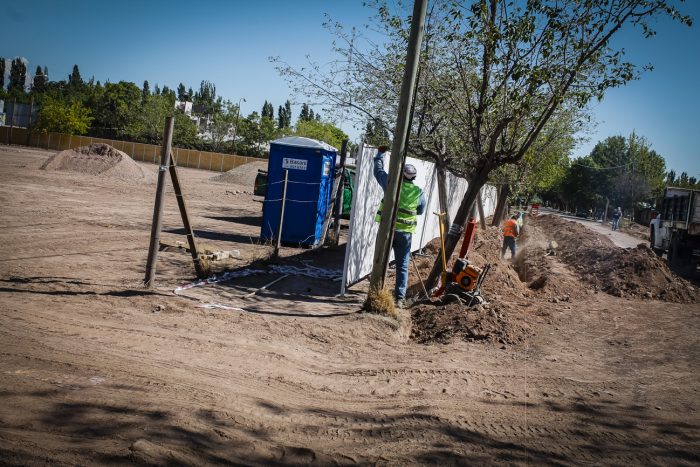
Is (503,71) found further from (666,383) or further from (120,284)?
(120,284)

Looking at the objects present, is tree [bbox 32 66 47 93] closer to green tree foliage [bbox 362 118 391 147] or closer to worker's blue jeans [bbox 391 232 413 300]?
green tree foliage [bbox 362 118 391 147]

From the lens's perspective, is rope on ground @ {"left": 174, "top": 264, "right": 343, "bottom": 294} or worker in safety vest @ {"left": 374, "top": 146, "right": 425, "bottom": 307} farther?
rope on ground @ {"left": 174, "top": 264, "right": 343, "bottom": 294}

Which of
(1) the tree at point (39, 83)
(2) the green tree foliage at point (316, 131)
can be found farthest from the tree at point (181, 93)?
(2) the green tree foliage at point (316, 131)

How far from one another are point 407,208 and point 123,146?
58.7m

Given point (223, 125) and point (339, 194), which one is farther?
point (223, 125)

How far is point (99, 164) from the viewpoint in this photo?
1069 inches

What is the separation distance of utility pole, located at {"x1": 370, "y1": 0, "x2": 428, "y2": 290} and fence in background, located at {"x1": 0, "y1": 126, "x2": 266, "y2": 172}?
5224 centimetres

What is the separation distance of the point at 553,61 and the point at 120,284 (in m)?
7.26

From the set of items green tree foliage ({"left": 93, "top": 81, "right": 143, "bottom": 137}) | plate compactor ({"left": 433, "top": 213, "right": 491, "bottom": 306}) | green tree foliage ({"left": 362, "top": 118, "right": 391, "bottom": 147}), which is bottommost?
plate compactor ({"left": 433, "top": 213, "right": 491, "bottom": 306})

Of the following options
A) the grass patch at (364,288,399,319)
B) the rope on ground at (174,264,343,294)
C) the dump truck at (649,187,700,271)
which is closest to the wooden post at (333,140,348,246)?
the rope on ground at (174,264,343,294)

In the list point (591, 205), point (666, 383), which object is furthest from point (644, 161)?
point (666, 383)

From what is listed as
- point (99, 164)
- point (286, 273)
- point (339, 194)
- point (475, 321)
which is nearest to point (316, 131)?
point (99, 164)

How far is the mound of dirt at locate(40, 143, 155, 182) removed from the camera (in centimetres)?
2648

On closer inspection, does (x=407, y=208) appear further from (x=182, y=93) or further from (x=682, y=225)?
(x=182, y=93)
